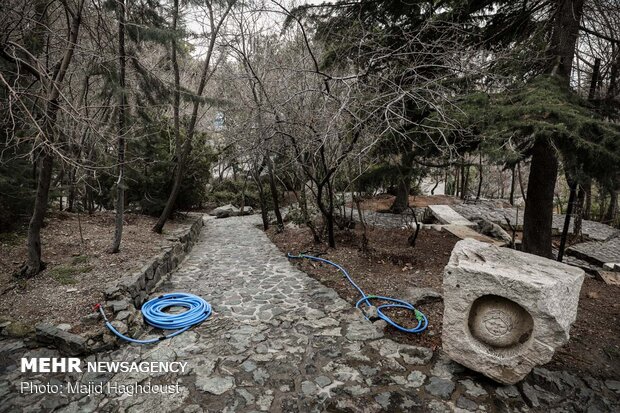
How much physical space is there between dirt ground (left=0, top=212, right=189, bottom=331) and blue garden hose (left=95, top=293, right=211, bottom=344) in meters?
0.53

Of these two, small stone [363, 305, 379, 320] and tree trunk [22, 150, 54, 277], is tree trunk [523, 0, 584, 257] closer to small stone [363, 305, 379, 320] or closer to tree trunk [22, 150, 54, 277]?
small stone [363, 305, 379, 320]

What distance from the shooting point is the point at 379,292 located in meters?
4.65

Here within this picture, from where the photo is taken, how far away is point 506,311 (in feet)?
8.65

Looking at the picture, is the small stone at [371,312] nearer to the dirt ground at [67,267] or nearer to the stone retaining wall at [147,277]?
the stone retaining wall at [147,277]

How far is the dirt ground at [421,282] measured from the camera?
3166 millimetres

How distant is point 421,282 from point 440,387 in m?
2.20

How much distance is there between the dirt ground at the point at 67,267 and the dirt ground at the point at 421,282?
327cm

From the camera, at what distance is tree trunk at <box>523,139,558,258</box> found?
16.0 ft

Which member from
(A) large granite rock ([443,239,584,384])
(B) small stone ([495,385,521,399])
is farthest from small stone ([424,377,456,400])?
(B) small stone ([495,385,521,399])

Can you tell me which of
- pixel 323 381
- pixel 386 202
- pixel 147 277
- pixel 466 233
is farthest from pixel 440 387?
pixel 386 202

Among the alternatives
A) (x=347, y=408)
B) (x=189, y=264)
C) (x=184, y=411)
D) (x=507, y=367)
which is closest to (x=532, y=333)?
(x=507, y=367)

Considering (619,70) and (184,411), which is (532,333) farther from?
(619,70)

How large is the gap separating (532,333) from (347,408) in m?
1.67

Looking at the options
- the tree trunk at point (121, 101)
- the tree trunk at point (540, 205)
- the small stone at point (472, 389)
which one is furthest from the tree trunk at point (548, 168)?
the tree trunk at point (121, 101)
